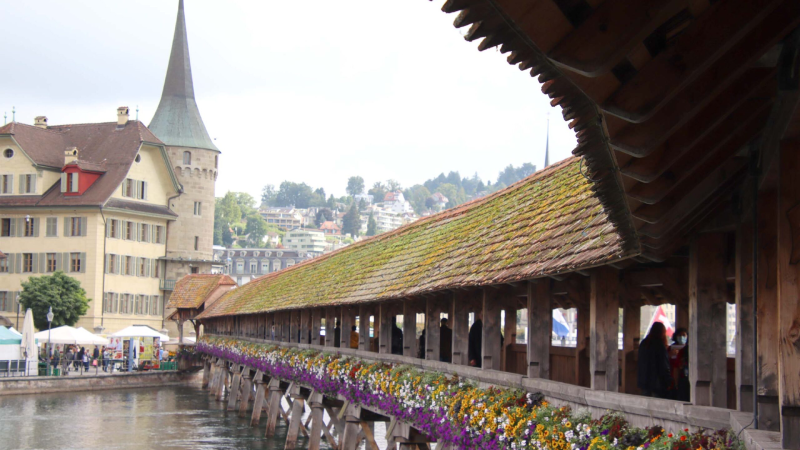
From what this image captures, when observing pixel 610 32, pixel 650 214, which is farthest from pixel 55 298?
pixel 610 32

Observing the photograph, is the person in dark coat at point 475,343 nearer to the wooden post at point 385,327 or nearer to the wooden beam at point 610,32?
the wooden post at point 385,327

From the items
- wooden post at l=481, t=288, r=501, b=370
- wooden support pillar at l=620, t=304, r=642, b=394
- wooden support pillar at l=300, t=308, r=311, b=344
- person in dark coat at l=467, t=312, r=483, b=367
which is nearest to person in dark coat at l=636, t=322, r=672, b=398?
wooden support pillar at l=620, t=304, r=642, b=394

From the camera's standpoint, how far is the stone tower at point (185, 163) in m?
69.2

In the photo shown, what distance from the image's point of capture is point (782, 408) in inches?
200

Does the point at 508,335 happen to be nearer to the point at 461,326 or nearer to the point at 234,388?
the point at 461,326

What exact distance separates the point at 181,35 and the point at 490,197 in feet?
203

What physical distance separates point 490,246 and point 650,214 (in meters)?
6.90

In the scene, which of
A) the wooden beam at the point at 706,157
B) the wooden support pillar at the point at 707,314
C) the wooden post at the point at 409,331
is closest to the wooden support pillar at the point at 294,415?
the wooden post at the point at 409,331

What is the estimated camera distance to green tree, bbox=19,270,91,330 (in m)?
57.9

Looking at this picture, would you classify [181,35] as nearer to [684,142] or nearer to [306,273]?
[306,273]

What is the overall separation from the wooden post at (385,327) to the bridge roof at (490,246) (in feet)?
1.85

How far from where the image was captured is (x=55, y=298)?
57.9 meters

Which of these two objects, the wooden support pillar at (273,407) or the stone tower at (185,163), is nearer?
the wooden support pillar at (273,407)

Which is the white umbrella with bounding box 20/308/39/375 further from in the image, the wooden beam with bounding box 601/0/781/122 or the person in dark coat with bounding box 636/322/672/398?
the wooden beam with bounding box 601/0/781/122
